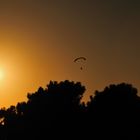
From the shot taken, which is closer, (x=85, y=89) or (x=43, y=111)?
(x=43, y=111)

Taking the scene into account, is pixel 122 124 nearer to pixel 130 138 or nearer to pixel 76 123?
pixel 130 138

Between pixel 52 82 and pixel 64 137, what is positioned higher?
pixel 52 82

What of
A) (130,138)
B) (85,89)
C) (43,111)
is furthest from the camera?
(85,89)

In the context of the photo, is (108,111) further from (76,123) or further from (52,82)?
(52,82)

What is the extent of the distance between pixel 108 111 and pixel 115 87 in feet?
12.0

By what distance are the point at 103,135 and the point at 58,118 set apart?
6.21m

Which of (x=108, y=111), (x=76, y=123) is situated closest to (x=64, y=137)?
(x=76, y=123)

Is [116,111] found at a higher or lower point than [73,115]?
lower

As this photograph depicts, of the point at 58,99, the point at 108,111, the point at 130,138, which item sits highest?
the point at 58,99

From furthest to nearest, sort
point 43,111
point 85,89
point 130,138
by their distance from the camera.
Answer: point 85,89
point 43,111
point 130,138

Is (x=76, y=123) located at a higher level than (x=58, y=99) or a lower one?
lower

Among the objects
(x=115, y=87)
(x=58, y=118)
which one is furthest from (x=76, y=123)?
(x=115, y=87)

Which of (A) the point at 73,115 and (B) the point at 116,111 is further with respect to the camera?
(A) the point at 73,115

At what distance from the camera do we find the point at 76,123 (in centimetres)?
5819
